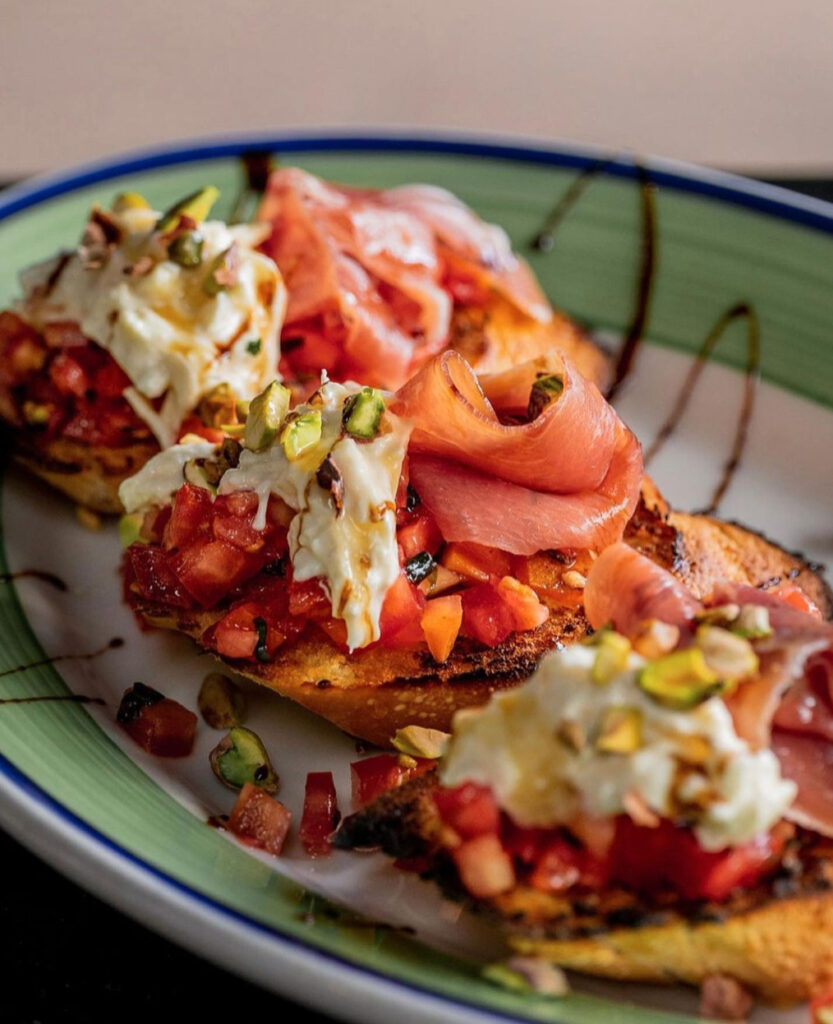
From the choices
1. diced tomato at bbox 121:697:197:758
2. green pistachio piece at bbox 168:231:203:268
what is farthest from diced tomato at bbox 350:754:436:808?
green pistachio piece at bbox 168:231:203:268

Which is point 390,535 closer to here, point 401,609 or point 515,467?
point 401,609

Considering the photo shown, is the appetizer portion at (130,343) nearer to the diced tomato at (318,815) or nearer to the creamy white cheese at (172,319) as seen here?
the creamy white cheese at (172,319)

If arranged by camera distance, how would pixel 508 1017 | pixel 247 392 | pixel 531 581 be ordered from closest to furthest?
pixel 508 1017, pixel 531 581, pixel 247 392

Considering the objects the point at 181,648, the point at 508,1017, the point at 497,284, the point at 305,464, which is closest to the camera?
the point at 508,1017

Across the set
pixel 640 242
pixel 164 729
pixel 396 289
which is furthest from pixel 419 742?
pixel 640 242

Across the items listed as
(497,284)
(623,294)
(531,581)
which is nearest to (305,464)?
(531,581)

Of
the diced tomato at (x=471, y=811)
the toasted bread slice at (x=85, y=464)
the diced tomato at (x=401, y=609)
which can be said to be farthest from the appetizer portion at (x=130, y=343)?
the diced tomato at (x=471, y=811)

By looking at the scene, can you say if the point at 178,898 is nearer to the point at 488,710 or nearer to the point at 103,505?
the point at 488,710
